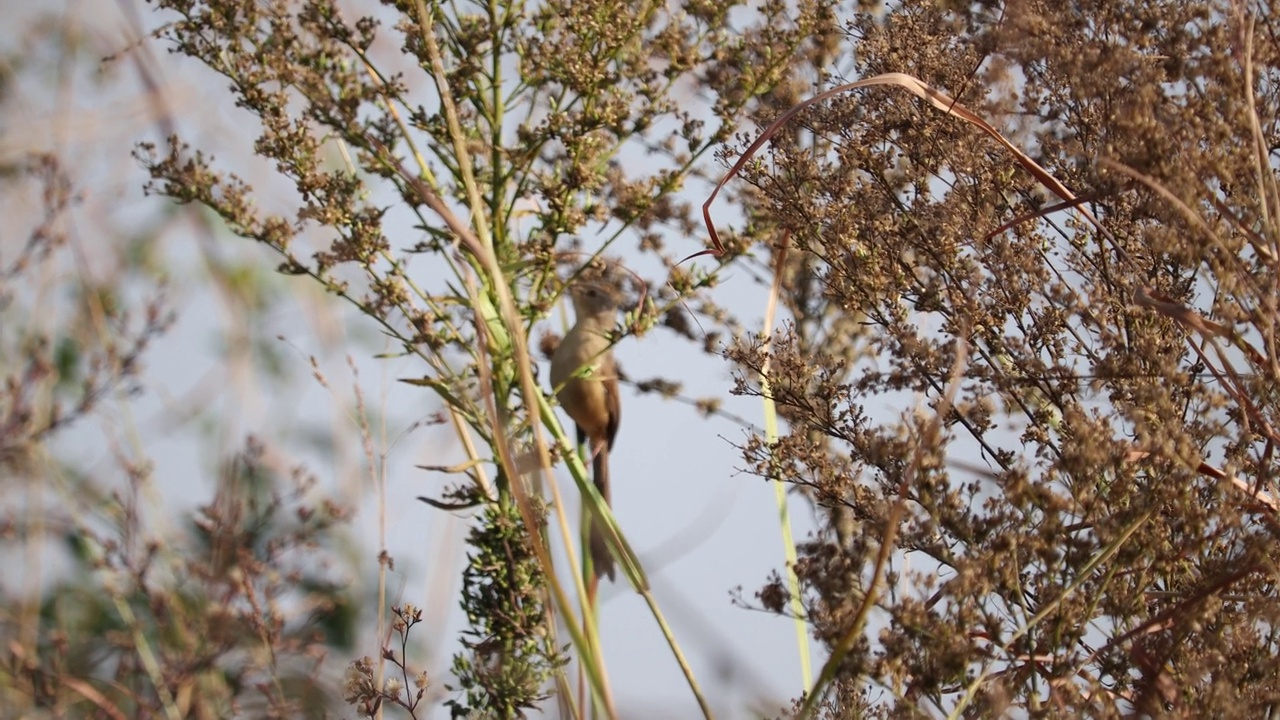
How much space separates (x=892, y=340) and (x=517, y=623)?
751 mm

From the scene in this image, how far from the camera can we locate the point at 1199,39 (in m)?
1.64

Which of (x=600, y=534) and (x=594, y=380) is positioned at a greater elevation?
(x=594, y=380)

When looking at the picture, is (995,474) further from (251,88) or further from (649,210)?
(251,88)

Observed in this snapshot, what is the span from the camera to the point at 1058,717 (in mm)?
1285

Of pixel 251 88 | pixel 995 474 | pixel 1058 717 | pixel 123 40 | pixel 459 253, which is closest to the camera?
pixel 1058 717

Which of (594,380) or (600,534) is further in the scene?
(594,380)

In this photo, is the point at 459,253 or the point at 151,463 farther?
the point at 459,253

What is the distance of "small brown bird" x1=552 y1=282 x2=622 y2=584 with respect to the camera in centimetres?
243

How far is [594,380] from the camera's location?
256cm

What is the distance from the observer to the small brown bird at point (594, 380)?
2434 millimetres

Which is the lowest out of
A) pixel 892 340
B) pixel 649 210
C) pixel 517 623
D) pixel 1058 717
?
pixel 1058 717

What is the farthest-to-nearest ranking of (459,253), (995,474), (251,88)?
1. (459,253)
2. (251,88)
3. (995,474)

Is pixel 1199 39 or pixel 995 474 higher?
pixel 1199 39

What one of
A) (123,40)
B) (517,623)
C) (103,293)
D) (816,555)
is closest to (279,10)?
(123,40)
